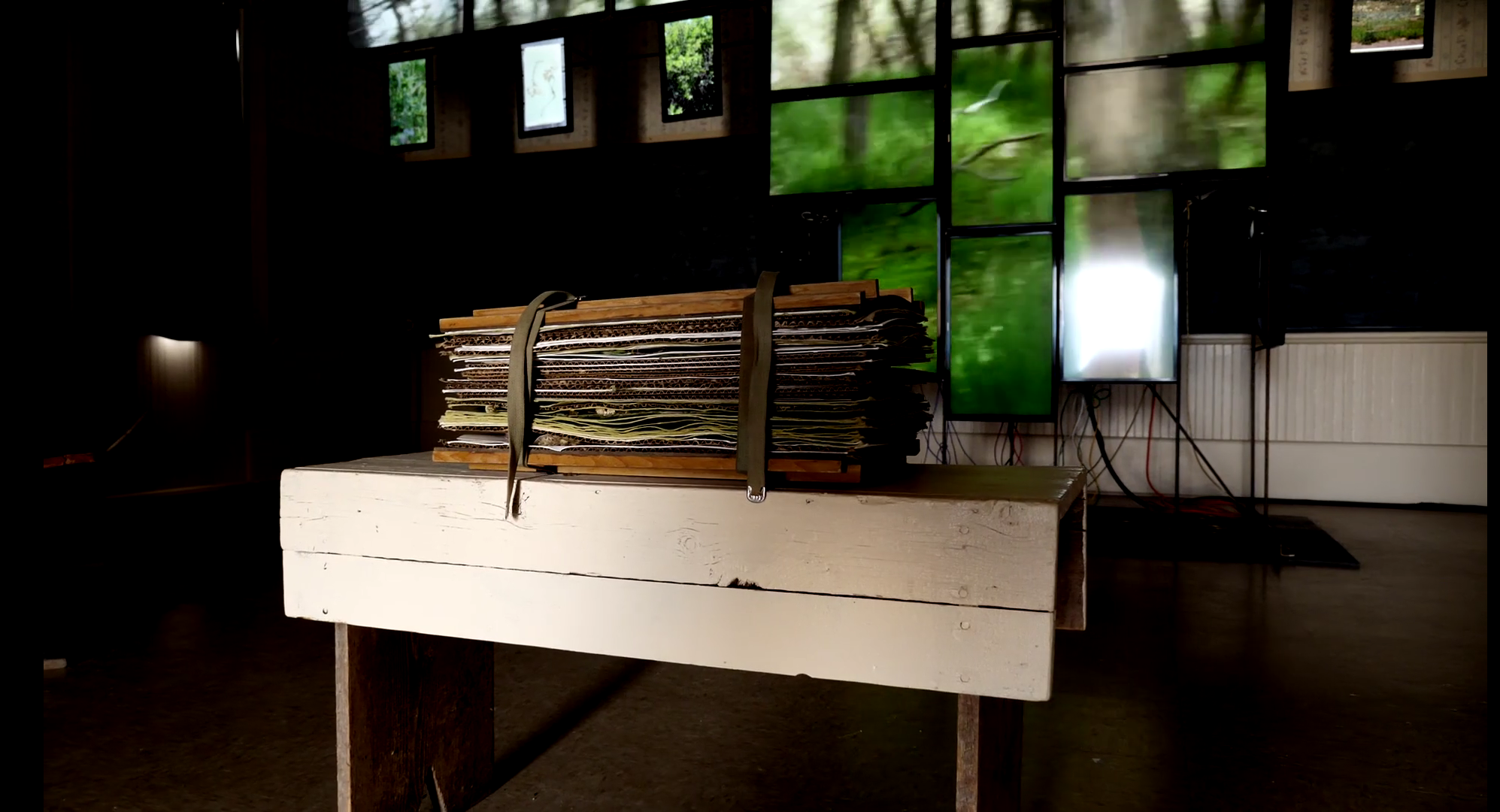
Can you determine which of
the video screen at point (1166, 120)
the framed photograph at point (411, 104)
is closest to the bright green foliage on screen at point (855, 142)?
the video screen at point (1166, 120)

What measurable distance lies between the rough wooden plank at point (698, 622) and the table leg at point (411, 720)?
0.12 metres

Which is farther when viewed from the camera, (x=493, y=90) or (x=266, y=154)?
(x=493, y=90)

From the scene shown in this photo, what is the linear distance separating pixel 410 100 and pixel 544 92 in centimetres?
139

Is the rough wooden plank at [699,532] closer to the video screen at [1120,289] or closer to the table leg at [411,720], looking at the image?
the table leg at [411,720]

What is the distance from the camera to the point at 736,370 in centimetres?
98

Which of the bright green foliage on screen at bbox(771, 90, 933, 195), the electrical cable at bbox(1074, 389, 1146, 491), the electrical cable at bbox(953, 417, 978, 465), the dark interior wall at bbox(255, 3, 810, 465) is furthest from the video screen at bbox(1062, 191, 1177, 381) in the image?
A: the dark interior wall at bbox(255, 3, 810, 465)

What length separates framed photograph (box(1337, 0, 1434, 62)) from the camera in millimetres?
5398

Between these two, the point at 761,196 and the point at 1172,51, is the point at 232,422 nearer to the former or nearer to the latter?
the point at 761,196

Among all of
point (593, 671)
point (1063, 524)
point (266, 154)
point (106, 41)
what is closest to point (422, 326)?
point (266, 154)

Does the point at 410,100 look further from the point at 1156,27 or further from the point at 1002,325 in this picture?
the point at 1156,27

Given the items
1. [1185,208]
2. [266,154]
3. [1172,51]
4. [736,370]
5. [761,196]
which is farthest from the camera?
[761,196]

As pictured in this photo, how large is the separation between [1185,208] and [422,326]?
5704 millimetres

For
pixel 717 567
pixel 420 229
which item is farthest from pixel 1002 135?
pixel 420 229

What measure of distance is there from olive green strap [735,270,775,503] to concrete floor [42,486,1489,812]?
0.81 meters
